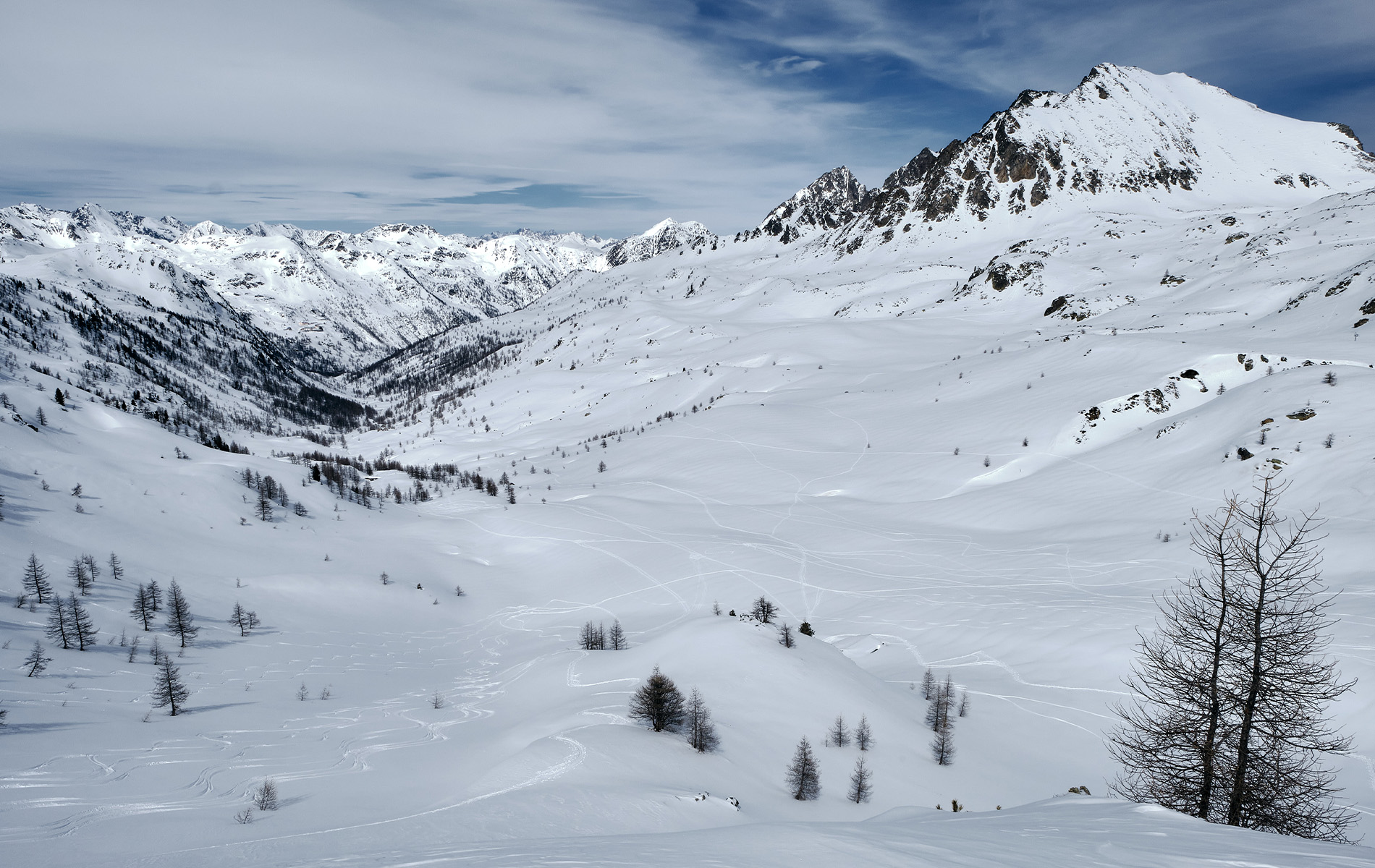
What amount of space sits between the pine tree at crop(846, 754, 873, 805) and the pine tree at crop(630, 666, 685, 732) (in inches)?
252

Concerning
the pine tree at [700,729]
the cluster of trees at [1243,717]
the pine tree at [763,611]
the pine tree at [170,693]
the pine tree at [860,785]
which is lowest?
the pine tree at [170,693]

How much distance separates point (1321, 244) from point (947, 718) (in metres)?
115

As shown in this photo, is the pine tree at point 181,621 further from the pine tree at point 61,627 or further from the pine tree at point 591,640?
the pine tree at point 591,640

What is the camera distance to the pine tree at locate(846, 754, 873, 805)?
64.5ft

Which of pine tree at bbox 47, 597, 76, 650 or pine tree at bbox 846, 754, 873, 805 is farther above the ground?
pine tree at bbox 846, 754, 873, 805

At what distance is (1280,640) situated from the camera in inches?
412

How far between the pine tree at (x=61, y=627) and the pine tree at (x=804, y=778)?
1416 inches

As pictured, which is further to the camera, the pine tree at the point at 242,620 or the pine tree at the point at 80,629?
the pine tree at the point at 242,620

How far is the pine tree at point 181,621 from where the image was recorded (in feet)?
117

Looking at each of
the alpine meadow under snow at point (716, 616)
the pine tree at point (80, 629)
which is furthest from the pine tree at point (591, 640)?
the pine tree at point (80, 629)

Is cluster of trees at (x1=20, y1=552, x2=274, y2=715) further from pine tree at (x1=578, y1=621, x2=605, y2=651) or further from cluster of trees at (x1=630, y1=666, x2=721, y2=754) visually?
cluster of trees at (x1=630, y1=666, x2=721, y2=754)

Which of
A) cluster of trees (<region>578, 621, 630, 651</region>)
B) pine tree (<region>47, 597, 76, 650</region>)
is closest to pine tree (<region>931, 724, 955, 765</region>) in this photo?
cluster of trees (<region>578, 621, 630, 651</region>)

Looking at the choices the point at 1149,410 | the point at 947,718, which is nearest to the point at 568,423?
the point at 1149,410

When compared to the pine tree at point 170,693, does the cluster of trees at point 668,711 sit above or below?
above
